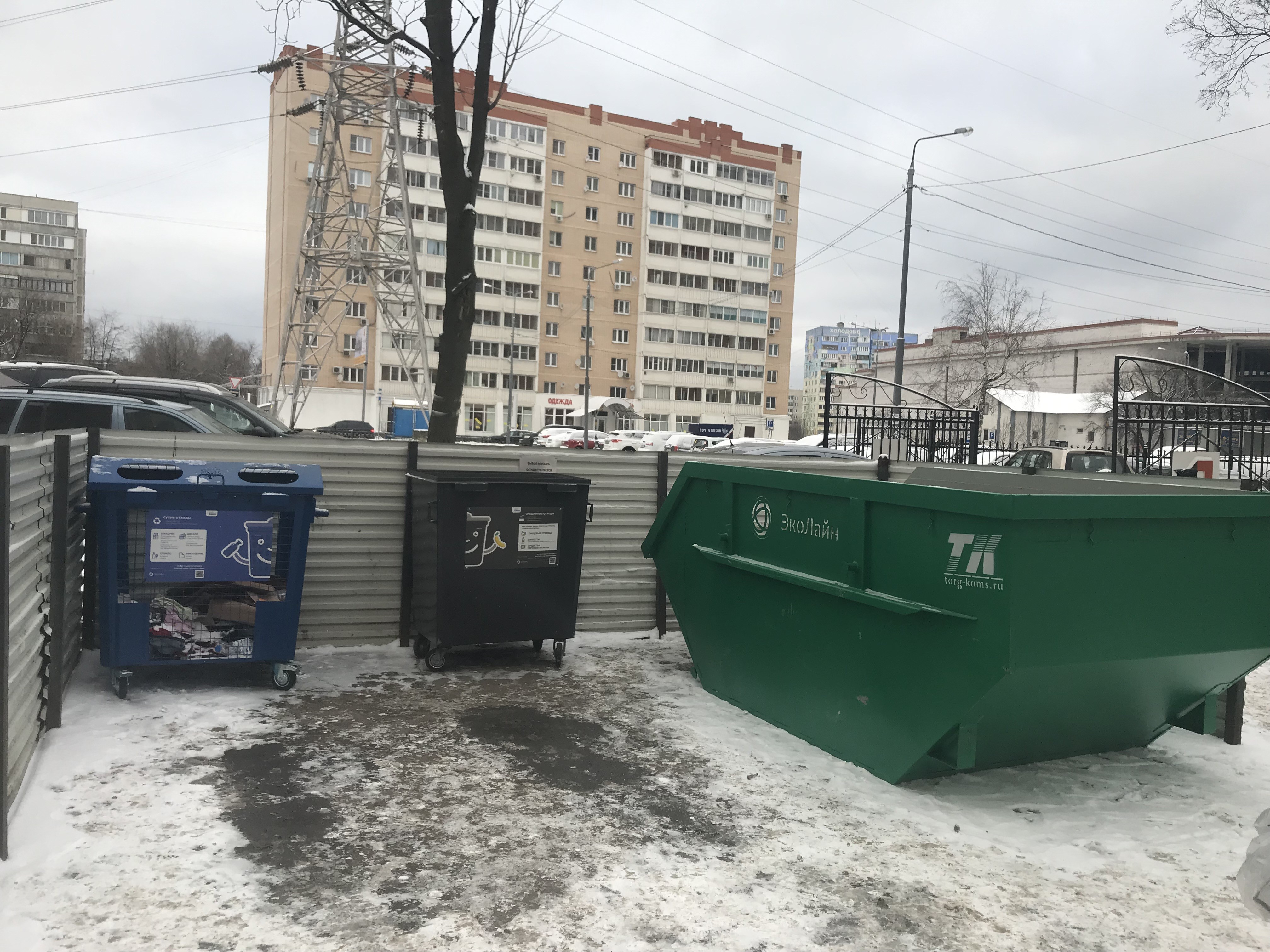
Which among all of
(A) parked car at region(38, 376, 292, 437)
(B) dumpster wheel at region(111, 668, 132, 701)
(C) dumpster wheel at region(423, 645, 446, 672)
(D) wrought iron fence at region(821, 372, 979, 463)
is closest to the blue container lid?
(B) dumpster wheel at region(111, 668, 132, 701)

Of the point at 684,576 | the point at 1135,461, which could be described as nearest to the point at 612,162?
the point at 1135,461

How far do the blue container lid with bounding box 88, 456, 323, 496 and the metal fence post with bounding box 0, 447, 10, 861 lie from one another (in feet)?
6.47

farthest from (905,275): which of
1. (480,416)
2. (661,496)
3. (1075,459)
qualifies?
(480,416)

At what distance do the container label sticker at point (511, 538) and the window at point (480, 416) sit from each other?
67795 mm

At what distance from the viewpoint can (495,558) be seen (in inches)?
252

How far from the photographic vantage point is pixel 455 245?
31.9ft

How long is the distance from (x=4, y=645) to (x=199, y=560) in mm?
2102

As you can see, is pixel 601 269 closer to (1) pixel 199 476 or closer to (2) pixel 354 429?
(2) pixel 354 429

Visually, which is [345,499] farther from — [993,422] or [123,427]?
[993,422]

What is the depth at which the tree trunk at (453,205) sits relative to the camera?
9.62 m

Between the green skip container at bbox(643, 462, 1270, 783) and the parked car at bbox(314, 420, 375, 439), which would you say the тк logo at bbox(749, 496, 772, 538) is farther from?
the parked car at bbox(314, 420, 375, 439)

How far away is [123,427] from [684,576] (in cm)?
597

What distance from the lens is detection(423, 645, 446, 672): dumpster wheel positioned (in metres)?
6.44

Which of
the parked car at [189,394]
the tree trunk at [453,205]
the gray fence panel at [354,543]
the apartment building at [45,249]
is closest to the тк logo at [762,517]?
the gray fence panel at [354,543]
